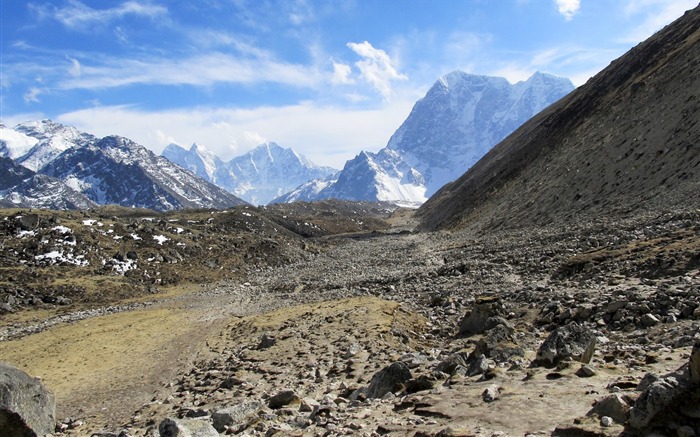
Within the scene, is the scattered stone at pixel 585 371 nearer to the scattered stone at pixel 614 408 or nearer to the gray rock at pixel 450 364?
the scattered stone at pixel 614 408

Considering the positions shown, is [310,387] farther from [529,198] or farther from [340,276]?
[529,198]

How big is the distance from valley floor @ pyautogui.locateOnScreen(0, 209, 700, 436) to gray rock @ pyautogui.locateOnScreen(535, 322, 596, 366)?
17.1 inches

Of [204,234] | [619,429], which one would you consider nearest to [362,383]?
[619,429]

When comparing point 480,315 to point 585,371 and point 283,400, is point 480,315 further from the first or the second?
point 283,400

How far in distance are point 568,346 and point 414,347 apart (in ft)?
28.9

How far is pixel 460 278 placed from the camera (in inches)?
1319

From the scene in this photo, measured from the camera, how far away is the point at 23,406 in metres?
14.7

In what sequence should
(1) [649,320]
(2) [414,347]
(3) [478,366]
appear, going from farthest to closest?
1. (2) [414,347]
2. (1) [649,320]
3. (3) [478,366]

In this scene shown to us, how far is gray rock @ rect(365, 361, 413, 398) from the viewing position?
13344 millimetres

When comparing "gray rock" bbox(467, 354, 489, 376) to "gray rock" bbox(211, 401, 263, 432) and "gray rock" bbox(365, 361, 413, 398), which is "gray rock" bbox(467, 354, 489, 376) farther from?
"gray rock" bbox(211, 401, 263, 432)

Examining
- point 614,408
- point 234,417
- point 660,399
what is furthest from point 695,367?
point 234,417

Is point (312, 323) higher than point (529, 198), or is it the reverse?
point (529, 198)

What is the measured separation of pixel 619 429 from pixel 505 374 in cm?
473

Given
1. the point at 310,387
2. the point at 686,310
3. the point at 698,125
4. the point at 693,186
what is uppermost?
the point at 698,125
